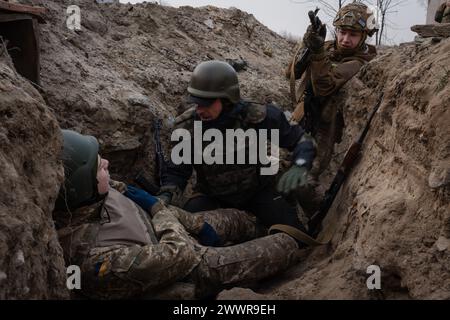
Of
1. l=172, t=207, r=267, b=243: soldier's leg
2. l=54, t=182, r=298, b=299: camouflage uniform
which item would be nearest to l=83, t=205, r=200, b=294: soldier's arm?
l=54, t=182, r=298, b=299: camouflage uniform

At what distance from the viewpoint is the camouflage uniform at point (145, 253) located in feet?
10.1

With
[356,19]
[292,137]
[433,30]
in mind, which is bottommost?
[292,137]

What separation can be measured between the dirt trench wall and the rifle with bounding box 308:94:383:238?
242 cm

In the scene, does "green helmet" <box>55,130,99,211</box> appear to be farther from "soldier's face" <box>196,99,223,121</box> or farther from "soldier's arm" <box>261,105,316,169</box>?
"soldier's arm" <box>261,105,316,169</box>

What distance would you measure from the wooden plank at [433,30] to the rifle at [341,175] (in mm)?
594

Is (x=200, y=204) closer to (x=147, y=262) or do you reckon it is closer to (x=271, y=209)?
(x=271, y=209)

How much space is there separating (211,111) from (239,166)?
59 centimetres

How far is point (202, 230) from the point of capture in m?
4.04

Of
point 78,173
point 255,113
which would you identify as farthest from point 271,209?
point 78,173

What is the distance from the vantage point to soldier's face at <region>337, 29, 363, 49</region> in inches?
228

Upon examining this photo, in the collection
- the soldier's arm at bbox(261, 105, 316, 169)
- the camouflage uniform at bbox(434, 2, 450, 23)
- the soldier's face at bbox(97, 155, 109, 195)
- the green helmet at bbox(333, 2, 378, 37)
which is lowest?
the soldier's face at bbox(97, 155, 109, 195)

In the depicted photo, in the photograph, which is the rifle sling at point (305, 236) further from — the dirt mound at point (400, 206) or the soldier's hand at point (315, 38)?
the soldier's hand at point (315, 38)

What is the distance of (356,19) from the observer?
5.70 metres
